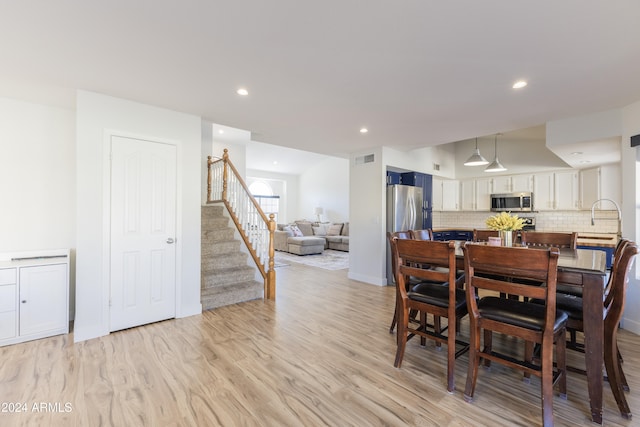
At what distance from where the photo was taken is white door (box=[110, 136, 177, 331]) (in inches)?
119

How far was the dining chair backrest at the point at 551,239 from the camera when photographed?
303 cm

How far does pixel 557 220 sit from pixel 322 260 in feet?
17.5

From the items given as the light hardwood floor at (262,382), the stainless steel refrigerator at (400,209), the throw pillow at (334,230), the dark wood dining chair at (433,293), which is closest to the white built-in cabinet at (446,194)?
the stainless steel refrigerator at (400,209)

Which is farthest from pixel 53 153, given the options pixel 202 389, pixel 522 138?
pixel 522 138

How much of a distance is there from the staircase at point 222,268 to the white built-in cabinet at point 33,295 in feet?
4.62

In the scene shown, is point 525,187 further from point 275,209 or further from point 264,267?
point 275,209

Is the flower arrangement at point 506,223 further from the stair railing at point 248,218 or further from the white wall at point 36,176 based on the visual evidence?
the white wall at point 36,176

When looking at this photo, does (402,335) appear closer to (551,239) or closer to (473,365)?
(473,365)

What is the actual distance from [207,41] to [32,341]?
3260mm

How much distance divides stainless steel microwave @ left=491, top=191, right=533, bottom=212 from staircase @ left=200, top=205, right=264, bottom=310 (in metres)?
5.68

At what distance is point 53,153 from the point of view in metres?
3.26

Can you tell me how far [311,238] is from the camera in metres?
8.79

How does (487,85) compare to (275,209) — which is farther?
(275,209)

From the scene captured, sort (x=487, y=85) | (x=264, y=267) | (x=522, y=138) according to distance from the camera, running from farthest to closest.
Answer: (x=522, y=138) → (x=264, y=267) → (x=487, y=85)
